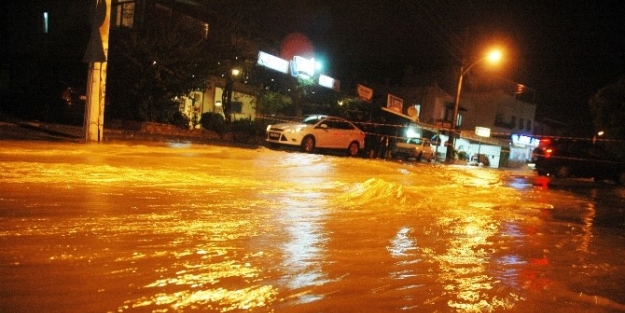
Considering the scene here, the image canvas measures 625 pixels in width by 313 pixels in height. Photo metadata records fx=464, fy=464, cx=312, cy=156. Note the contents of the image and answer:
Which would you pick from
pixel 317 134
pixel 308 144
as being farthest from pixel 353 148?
pixel 308 144

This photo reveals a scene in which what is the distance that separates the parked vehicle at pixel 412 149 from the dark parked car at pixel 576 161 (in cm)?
633

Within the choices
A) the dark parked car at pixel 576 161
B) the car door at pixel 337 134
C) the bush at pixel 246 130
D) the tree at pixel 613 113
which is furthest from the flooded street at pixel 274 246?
the tree at pixel 613 113

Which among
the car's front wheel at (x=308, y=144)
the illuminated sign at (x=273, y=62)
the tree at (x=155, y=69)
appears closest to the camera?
the car's front wheel at (x=308, y=144)

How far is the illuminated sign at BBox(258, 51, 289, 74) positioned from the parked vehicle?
774cm

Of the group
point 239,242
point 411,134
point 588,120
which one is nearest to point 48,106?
point 239,242

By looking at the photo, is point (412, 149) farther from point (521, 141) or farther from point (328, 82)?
point (521, 141)

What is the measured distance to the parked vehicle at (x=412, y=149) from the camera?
23703mm

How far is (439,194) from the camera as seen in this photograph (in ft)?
28.5

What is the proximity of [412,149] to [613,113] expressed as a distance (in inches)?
346

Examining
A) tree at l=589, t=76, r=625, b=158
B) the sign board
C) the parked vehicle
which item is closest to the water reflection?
tree at l=589, t=76, r=625, b=158

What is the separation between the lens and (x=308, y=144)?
17.0 meters

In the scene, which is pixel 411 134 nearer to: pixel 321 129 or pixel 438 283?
pixel 321 129

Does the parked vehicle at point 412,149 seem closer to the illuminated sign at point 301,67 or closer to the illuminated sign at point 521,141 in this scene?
the illuminated sign at point 301,67

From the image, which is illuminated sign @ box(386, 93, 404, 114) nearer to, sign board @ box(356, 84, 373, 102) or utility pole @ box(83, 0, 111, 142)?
sign board @ box(356, 84, 373, 102)
